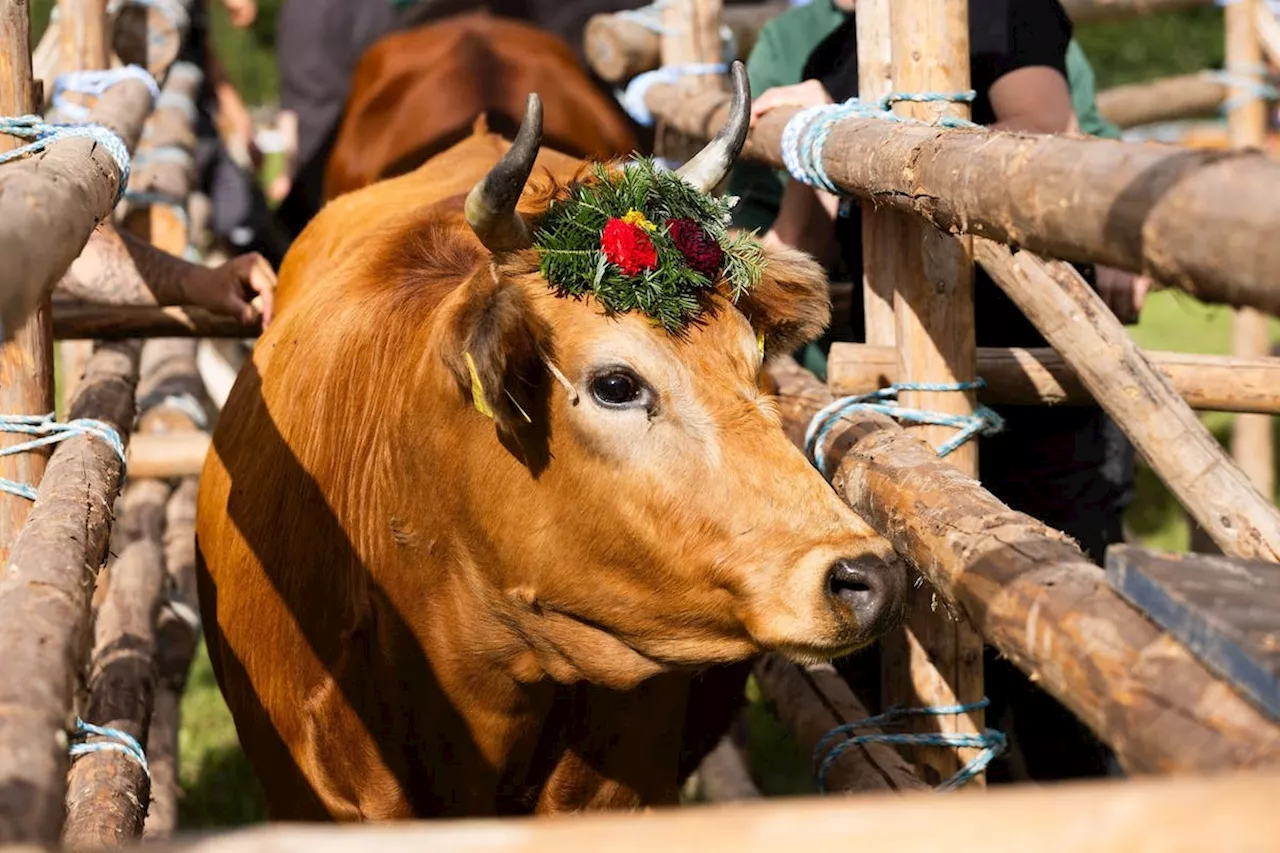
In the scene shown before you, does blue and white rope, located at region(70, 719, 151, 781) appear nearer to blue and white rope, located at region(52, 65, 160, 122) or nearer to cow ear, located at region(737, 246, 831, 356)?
cow ear, located at region(737, 246, 831, 356)

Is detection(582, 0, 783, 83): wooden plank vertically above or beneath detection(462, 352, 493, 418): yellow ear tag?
above

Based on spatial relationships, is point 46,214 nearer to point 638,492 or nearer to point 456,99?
point 638,492

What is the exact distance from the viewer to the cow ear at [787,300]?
118 inches

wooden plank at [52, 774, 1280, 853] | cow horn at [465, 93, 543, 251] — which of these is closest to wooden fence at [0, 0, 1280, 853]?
wooden plank at [52, 774, 1280, 853]

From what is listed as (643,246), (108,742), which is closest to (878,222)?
(643,246)

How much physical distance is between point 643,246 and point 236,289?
67.8 inches

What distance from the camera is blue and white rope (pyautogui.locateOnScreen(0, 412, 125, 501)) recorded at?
Result: 2.81m

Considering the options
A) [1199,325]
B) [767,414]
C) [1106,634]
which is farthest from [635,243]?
[1199,325]

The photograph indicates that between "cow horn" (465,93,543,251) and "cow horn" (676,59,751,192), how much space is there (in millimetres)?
430

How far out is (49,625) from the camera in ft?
6.08

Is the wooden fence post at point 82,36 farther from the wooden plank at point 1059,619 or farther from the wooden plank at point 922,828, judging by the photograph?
the wooden plank at point 922,828

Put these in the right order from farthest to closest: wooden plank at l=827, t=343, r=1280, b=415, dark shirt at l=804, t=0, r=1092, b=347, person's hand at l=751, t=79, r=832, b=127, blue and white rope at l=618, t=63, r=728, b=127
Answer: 1. blue and white rope at l=618, t=63, r=728, b=127
2. person's hand at l=751, t=79, r=832, b=127
3. dark shirt at l=804, t=0, r=1092, b=347
4. wooden plank at l=827, t=343, r=1280, b=415

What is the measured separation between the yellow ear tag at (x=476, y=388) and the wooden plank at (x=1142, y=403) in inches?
41.0

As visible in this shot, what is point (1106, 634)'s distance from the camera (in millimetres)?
1655
